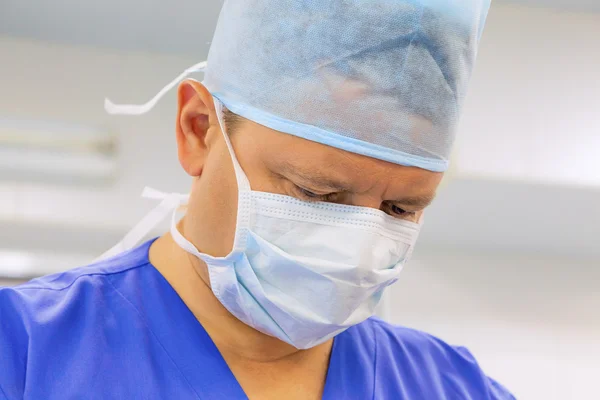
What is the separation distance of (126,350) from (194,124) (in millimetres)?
317

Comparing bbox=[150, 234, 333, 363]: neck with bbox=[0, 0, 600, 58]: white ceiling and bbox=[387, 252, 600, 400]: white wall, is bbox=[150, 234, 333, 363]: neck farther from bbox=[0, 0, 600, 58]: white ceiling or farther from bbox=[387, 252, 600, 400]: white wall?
bbox=[387, 252, 600, 400]: white wall

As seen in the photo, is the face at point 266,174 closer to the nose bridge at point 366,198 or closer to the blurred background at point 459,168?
the nose bridge at point 366,198

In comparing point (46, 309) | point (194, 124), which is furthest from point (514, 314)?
point (46, 309)

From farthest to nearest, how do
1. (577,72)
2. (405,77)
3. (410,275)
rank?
(410,275) → (577,72) → (405,77)

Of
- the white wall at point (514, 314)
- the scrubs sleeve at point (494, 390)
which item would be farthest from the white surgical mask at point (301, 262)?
the white wall at point (514, 314)

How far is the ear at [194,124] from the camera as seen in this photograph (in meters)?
0.92

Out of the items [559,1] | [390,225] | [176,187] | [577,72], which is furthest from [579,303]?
[390,225]

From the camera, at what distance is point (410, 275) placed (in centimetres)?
224

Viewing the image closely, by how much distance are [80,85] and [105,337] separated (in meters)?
1.51

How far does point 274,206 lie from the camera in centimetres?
83

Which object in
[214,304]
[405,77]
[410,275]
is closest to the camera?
[405,77]

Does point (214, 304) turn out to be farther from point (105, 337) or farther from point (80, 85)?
point (80, 85)

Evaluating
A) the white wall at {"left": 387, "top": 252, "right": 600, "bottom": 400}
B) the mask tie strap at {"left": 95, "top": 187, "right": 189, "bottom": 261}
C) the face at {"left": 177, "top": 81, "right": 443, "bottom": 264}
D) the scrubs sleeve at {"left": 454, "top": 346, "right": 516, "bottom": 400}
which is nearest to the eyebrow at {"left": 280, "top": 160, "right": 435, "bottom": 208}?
the face at {"left": 177, "top": 81, "right": 443, "bottom": 264}

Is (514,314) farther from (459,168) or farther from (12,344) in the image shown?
(12,344)
